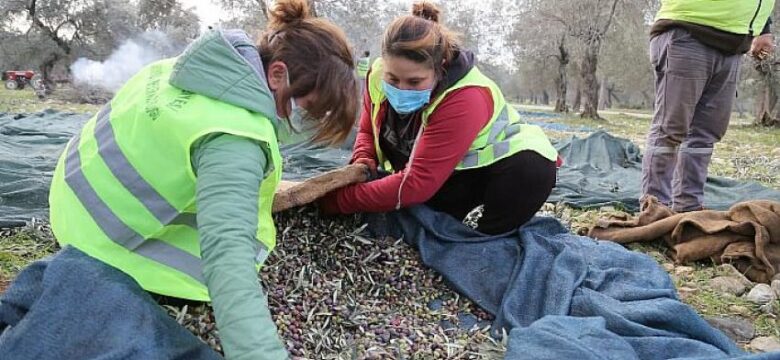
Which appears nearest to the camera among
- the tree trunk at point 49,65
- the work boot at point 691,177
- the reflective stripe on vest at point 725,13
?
the reflective stripe on vest at point 725,13

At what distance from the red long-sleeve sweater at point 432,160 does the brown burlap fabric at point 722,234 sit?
112 centimetres

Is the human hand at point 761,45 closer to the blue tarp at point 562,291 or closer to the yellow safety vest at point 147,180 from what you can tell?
the blue tarp at point 562,291

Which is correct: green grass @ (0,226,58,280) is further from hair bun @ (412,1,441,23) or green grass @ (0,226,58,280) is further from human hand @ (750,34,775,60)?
human hand @ (750,34,775,60)

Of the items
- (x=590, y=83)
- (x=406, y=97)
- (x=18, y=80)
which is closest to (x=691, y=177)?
(x=406, y=97)

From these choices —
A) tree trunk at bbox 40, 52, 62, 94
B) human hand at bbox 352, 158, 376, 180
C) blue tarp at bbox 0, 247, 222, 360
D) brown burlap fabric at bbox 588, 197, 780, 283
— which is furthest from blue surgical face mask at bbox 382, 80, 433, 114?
tree trunk at bbox 40, 52, 62, 94

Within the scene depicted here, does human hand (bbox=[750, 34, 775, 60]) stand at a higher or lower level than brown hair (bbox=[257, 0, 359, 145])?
lower

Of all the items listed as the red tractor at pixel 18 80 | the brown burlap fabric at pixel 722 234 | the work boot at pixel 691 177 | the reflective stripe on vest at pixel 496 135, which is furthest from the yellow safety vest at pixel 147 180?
the red tractor at pixel 18 80

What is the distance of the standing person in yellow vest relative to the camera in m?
1.14

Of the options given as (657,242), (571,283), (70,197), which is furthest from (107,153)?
(657,242)

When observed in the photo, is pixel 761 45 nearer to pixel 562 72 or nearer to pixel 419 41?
pixel 419 41

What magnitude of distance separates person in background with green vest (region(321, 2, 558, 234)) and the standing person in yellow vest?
0.70m

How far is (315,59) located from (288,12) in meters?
0.14

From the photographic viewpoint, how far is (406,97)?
2268 mm

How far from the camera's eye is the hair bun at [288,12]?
1.49 metres
